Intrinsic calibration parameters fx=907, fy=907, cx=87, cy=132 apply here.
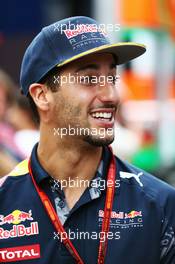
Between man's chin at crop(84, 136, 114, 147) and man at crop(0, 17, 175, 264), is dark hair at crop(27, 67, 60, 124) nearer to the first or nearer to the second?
man at crop(0, 17, 175, 264)

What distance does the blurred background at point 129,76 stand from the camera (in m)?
8.58

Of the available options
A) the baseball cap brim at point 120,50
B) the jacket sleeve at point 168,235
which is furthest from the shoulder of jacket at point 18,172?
the jacket sleeve at point 168,235

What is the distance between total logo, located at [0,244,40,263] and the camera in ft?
14.2

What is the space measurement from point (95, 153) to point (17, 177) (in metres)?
0.41

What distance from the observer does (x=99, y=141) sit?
437 cm

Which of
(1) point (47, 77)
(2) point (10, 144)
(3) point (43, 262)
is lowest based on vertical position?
(2) point (10, 144)

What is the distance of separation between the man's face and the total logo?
0.58 meters

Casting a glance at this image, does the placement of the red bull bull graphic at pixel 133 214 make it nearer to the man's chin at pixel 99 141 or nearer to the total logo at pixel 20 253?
the man's chin at pixel 99 141

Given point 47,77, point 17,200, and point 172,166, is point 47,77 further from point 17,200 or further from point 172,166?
point 172,166

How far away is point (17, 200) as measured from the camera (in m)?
4.42

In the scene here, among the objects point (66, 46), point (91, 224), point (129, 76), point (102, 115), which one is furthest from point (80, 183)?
point (129, 76)

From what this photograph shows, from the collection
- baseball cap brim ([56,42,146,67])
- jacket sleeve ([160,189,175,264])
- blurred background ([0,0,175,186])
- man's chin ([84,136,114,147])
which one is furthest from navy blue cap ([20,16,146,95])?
blurred background ([0,0,175,186])

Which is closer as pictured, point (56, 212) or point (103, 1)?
point (56, 212)

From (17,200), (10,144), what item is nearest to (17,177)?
(17,200)
